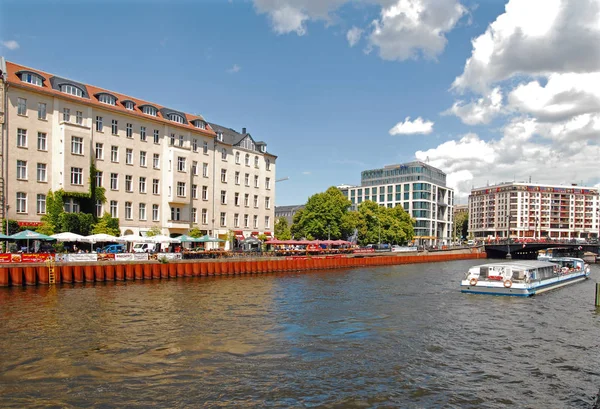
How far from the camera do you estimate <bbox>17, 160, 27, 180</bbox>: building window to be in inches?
1980

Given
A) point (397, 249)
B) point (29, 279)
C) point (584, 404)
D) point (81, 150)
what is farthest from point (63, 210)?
point (397, 249)

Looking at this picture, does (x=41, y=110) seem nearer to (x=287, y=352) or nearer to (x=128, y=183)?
(x=128, y=183)

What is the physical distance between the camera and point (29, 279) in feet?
122

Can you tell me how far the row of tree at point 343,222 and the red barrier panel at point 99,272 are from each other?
54.7 metres

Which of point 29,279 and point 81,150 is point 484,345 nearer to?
point 29,279

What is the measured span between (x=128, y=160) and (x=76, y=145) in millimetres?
7518

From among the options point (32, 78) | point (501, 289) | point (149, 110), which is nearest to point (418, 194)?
point (149, 110)

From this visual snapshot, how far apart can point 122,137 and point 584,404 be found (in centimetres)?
5764

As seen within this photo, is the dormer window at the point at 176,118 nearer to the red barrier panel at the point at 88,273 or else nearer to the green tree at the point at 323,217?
the red barrier panel at the point at 88,273

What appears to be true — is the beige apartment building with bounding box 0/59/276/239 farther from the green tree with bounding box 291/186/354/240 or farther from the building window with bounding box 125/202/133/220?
the green tree with bounding box 291/186/354/240

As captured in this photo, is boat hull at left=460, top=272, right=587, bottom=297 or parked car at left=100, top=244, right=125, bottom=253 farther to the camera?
parked car at left=100, top=244, right=125, bottom=253

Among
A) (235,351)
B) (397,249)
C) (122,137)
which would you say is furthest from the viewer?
(397,249)

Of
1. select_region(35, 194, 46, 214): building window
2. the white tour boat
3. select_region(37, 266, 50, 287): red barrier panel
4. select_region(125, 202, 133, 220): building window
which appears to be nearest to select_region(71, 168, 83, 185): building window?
select_region(35, 194, 46, 214): building window

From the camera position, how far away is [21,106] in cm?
5094
